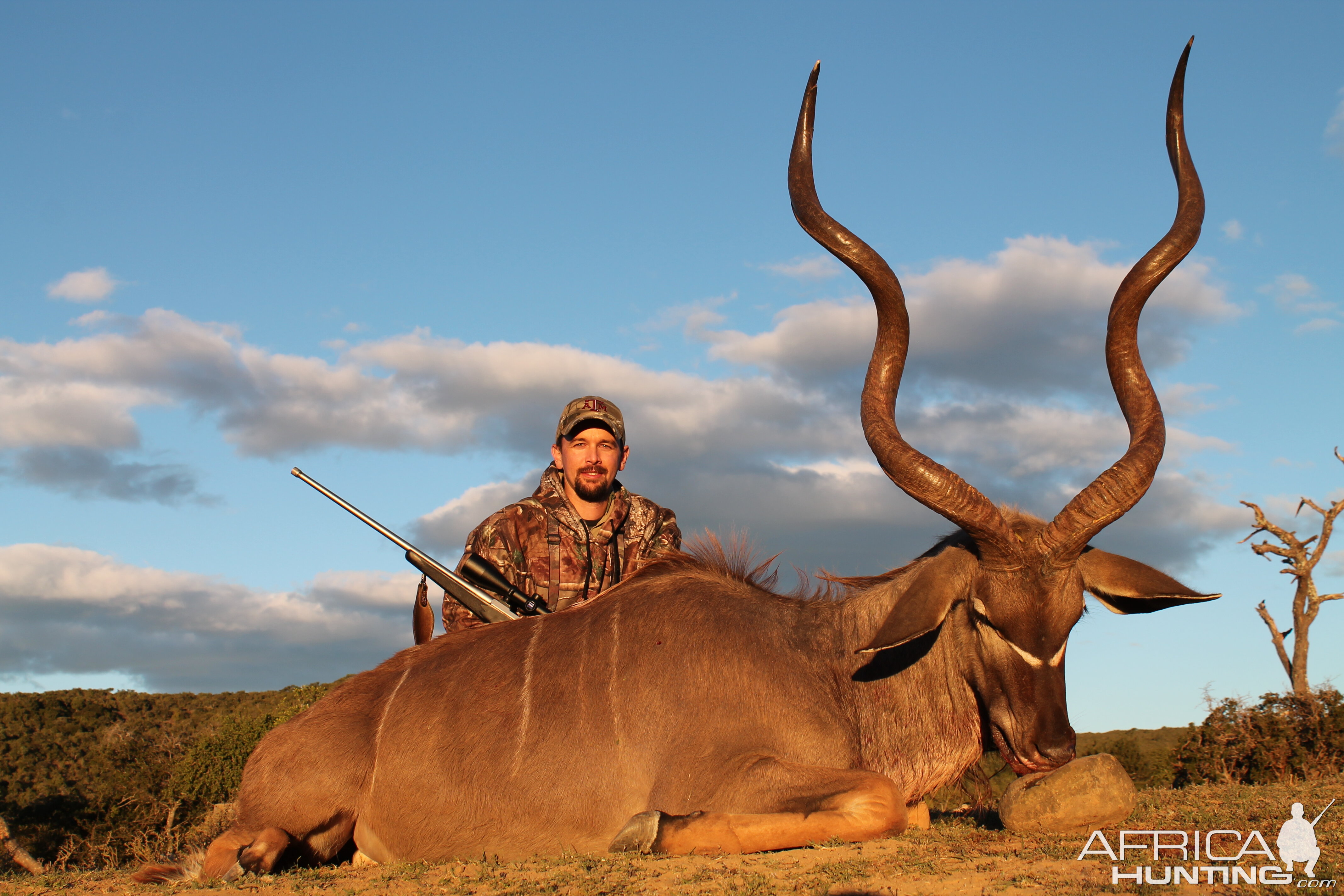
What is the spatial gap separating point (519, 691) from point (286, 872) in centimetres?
146

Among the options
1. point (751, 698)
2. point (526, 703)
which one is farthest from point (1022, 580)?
point (526, 703)

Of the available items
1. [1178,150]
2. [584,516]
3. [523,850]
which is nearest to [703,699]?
[523,850]

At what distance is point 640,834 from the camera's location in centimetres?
459

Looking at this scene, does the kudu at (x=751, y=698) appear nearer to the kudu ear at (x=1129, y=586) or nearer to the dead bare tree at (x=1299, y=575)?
the kudu ear at (x=1129, y=586)

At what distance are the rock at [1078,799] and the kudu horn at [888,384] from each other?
38.5 inches

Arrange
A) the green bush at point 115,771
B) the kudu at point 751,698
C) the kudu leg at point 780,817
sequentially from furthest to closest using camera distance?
the green bush at point 115,771 < the kudu at point 751,698 < the kudu leg at point 780,817

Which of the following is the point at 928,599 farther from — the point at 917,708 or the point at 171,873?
the point at 171,873

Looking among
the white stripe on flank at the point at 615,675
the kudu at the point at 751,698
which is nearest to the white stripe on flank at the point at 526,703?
the kudu at the point at 751,698

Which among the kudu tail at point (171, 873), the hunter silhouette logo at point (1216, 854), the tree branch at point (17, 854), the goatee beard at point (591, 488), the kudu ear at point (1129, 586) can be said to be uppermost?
the goatee beard at point (591, 488)

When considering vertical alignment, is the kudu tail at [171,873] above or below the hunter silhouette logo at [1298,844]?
below

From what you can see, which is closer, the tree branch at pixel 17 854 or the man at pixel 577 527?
the man at pixel 577 527

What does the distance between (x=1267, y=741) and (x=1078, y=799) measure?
30.4 ft

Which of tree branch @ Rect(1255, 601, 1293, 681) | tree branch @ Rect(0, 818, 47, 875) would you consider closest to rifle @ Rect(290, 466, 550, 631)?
tree branch @ Rect(0, 818, 47, 875)

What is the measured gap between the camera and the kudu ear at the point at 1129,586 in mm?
5047
